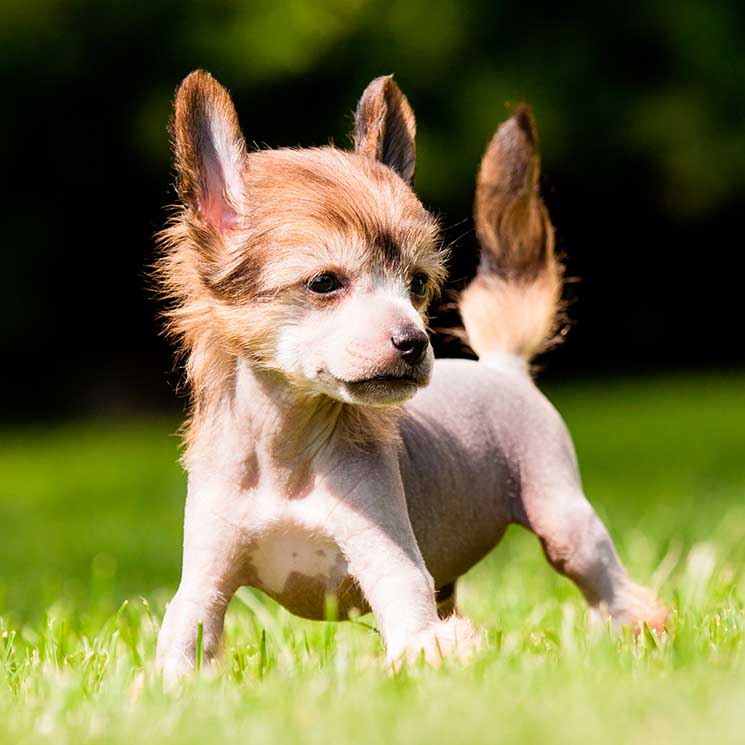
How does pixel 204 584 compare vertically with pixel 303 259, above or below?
below

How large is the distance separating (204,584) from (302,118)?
14.0 meters

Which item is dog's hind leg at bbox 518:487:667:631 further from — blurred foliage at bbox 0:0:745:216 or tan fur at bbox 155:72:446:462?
blurred foliage at bbox 0:0:745:216

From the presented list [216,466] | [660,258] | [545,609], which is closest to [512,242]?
[545,609]

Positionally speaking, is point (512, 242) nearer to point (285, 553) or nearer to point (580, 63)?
point (285, 553)

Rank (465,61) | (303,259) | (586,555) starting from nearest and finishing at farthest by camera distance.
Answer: (303,259) < (586,555) < (465,61)

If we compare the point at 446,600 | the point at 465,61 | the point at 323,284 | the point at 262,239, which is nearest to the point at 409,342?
the point at 323,284

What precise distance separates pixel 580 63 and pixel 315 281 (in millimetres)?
15307

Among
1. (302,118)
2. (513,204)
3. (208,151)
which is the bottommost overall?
(513,204)

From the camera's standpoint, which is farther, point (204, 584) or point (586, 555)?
point (586, 555)

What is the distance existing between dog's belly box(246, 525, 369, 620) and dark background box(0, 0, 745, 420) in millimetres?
12666

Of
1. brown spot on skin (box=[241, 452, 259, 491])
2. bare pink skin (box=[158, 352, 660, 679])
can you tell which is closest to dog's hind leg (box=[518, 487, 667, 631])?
bare pink skin (box=[158, 352, 660, 679])

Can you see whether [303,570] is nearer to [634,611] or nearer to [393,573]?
[393,573]

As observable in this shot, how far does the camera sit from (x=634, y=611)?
439 cm

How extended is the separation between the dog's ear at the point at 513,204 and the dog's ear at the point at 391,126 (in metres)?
0.88
